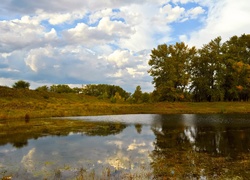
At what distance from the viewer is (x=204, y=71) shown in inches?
4082

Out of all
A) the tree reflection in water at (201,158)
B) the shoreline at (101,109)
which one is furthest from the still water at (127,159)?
the shoreline at (101,109)

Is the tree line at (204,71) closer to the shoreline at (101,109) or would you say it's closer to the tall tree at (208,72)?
the tall tree at (208,72)

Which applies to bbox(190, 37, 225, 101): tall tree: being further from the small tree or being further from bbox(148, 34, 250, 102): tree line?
the small tree

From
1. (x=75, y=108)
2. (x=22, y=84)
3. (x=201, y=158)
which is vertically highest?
(x=22, y=84)

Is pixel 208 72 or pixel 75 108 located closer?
pixel 75 108

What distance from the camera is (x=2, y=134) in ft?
128

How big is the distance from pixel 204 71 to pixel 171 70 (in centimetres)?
1570

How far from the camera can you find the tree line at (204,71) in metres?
97.7

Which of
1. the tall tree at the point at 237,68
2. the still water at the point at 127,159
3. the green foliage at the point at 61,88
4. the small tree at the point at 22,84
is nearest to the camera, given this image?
the still water at the point at 127,159

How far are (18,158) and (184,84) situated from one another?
271ft

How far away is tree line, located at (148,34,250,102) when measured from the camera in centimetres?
9769

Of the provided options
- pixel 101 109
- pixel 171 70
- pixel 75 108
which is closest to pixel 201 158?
pixel 75 108

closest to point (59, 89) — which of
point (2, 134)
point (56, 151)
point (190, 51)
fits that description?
point (190, 51)

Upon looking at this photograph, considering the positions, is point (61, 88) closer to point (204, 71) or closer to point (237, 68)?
point (204, 71)
